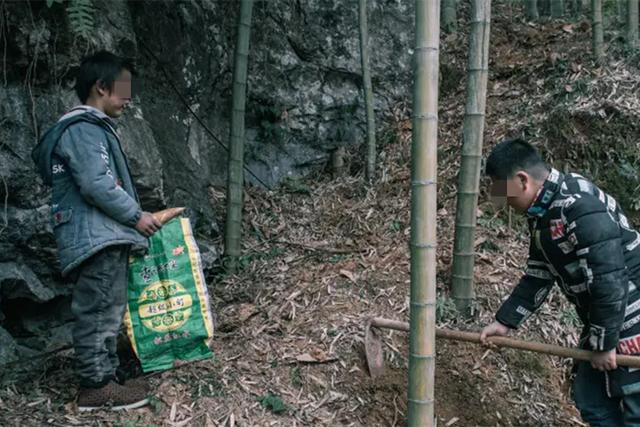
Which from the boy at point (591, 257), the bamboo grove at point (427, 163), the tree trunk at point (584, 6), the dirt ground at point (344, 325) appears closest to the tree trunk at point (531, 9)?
the tree trunk at point (584, 6)

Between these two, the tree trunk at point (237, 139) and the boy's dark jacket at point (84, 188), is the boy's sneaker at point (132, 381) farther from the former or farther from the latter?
the tree trunk at point (237, 139)

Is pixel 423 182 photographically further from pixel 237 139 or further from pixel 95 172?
pixel 237 139

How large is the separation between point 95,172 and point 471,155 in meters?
2.13

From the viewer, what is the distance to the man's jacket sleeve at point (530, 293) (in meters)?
2.96

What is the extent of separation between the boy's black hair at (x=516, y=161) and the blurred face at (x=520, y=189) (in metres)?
0.02

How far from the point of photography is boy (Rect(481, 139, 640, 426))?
2.52 metres

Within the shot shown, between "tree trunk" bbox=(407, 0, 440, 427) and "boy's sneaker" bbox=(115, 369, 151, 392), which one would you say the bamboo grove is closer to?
"tree trunk" bbox=(407, 0, 440, 427)

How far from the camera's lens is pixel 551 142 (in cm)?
536

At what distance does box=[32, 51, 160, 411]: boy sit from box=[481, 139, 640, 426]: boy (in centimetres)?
174

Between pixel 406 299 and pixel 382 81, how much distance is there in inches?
126

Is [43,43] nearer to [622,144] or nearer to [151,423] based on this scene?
[151,423]

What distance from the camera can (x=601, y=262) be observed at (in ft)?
8.20

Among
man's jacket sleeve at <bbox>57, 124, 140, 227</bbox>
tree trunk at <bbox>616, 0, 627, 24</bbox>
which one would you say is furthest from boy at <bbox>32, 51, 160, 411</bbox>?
tree trunk at <bbox>616, 0, 627, 24</bbox>

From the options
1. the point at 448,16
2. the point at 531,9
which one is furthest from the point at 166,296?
the point at 531,9
